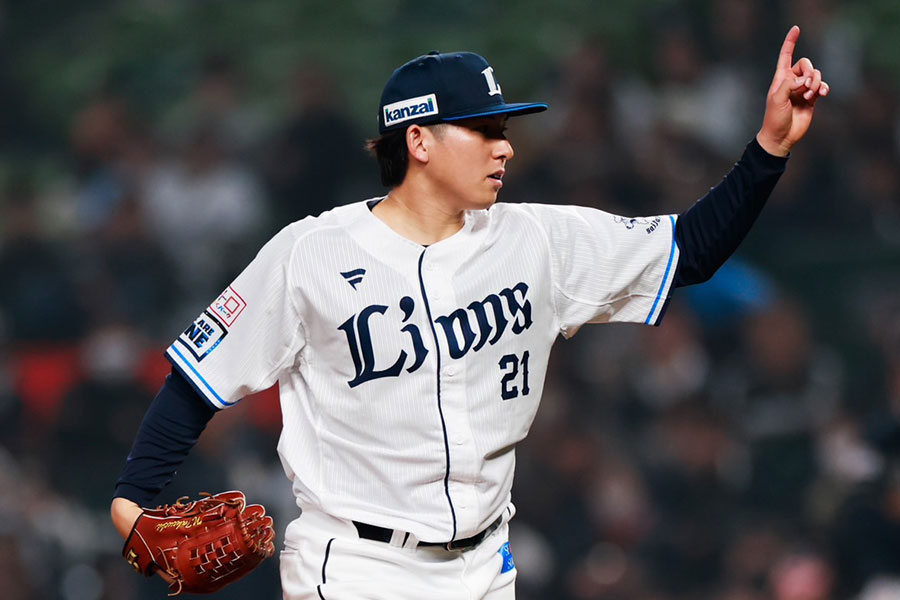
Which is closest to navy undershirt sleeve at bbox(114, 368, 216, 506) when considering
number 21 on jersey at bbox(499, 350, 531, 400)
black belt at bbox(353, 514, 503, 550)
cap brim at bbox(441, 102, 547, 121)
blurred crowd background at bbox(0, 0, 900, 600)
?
black belt at bbox(353, 514, 503, 550)

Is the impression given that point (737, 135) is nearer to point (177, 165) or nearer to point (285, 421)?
point (177, 165)

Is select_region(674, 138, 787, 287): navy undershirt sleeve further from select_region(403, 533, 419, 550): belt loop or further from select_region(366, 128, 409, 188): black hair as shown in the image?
select_region(403, 533, 419, 550): belt loop

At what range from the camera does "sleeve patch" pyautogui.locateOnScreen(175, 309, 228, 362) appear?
256 cm

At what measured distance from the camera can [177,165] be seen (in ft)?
22.2

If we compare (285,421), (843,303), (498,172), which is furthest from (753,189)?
(843,303)

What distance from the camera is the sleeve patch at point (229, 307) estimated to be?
2543 millimetres

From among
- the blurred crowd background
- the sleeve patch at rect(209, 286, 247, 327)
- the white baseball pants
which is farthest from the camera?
the blurred crowd background

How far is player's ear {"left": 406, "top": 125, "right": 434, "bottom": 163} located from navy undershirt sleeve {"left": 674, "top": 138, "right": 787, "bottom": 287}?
0.55m

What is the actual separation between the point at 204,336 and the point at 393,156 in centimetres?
54

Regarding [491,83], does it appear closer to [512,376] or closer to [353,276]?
[353,276]

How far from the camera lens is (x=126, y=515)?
2.51 m

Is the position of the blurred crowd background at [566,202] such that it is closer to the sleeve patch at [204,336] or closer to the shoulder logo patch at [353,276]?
the shoulder logo patch at [353,276]

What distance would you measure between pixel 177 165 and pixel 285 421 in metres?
4.44

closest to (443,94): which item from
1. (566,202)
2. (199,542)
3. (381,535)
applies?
(381,535)
